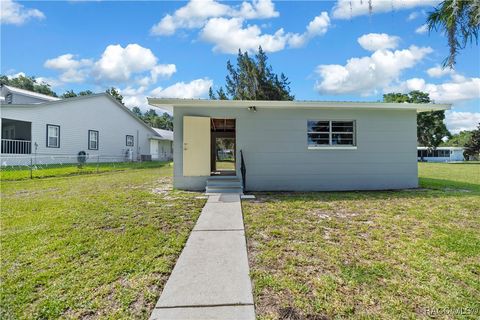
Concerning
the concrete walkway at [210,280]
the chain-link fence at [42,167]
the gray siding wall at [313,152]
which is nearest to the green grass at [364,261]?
the concrete walkway at [210,280]

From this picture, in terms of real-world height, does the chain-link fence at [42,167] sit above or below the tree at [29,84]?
below

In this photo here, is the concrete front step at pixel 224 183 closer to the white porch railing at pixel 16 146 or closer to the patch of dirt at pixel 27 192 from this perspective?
the patch of dirt at pixel 27 192

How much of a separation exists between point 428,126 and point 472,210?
3643 cm

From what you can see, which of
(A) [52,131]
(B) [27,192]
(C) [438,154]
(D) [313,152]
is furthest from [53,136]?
(C) [438,154]

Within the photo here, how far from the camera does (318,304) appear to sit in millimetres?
2361

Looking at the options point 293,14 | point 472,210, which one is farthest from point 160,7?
point 472,210

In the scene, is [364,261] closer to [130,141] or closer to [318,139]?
[318,139]

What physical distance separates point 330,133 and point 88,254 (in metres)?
7.74

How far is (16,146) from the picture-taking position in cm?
1442

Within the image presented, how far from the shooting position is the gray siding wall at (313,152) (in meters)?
8.41

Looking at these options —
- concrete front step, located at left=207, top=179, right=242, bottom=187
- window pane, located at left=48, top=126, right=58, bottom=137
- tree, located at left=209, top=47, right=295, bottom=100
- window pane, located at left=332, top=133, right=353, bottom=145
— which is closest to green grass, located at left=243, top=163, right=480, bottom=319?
concrete front step, located at left=207, top=179, right=242, bottom=187

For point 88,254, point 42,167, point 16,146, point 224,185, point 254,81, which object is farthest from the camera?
point 254,81

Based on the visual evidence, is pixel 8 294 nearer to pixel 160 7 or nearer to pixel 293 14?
pixel 160 7

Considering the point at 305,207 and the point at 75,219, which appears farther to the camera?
the point at 305,207
